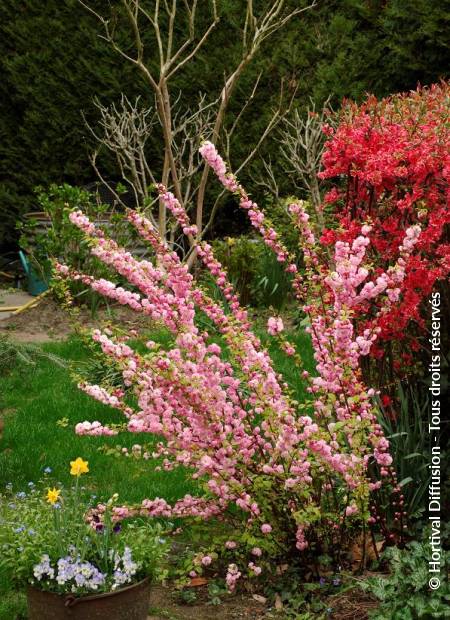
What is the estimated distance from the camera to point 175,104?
29.9ft

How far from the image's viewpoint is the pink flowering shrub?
3455mm

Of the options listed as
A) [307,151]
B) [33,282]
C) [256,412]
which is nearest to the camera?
[256,412]

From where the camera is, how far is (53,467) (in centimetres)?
496

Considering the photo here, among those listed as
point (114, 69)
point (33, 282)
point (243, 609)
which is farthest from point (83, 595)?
point (114, 69)

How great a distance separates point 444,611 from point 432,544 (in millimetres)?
340

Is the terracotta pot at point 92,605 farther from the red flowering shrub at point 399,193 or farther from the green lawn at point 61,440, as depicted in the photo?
the red flowering shrub at point 399,193

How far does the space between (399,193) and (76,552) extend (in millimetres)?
2061

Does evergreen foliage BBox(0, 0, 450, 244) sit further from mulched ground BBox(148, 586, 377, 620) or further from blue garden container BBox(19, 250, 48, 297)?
mulched ground BBox(148, 586, 377, 620)

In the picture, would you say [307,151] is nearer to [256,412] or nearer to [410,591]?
[256,412]

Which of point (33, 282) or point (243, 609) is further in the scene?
point (33, 282)

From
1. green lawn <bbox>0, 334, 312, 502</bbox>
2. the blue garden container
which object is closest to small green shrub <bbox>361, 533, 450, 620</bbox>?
green lawn <bbox>0, 334, 312, 502</bbox>

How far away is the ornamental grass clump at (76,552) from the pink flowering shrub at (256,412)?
0.96 feet

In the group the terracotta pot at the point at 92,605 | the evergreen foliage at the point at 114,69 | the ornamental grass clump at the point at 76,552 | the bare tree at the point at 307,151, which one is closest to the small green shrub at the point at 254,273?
the bare tree at the point at 307,151

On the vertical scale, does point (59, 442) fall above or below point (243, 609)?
below
